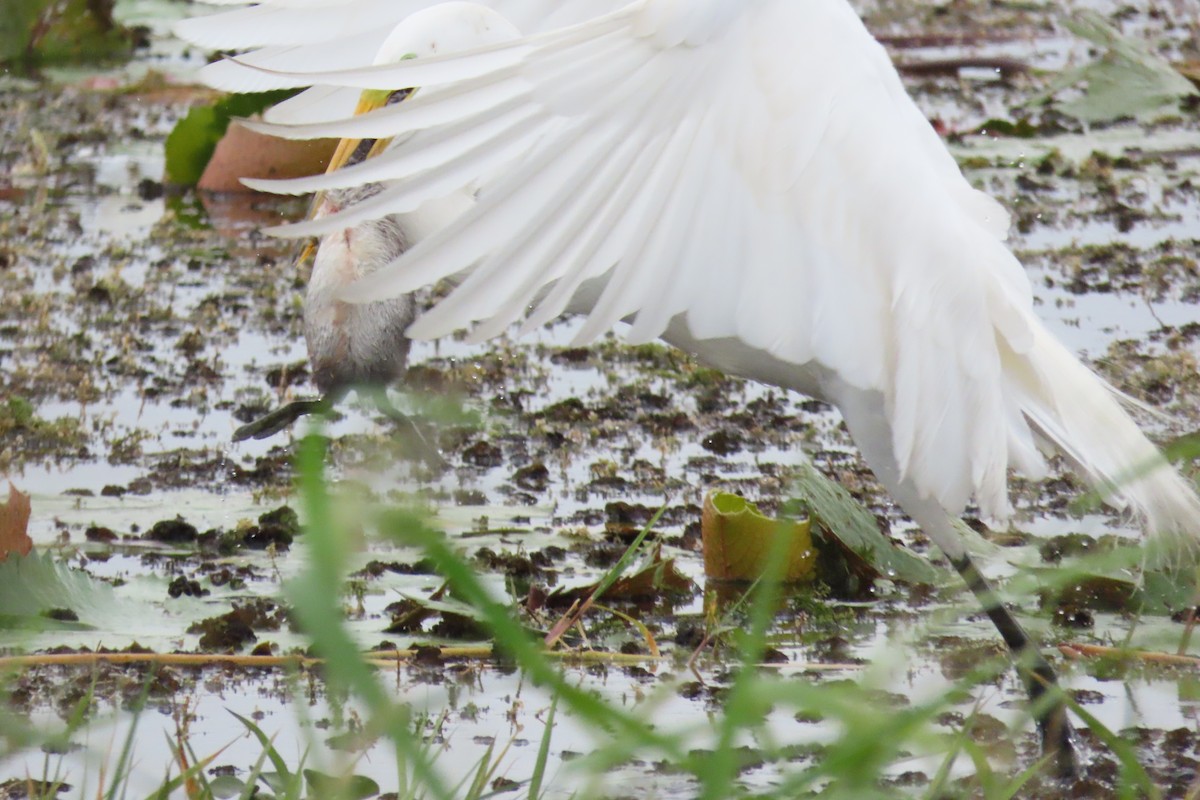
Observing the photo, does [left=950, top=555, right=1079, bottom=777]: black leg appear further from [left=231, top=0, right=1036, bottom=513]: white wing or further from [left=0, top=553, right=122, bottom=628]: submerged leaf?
[left=0, top=553, right=122, bottom=628]: submerged leaf

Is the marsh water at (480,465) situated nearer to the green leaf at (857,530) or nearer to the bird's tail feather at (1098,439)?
the green leaf at (857,530)

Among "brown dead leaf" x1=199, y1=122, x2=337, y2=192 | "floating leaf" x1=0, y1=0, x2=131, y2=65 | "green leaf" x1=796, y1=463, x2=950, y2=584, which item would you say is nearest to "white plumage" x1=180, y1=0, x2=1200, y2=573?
"green leaf" x1=796, y1=463, x2=950, y2=584

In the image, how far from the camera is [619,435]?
490 cm

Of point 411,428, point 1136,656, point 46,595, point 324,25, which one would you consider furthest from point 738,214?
point 46,595

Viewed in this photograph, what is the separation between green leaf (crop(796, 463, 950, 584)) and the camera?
384cm

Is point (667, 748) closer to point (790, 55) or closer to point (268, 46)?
point (790, 55)

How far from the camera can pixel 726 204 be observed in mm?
2857

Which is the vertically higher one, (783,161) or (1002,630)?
(783,161)

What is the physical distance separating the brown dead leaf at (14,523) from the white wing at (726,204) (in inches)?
49.5

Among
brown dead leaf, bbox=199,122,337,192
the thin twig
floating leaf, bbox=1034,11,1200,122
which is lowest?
floating leaf, bbox=1034,11,1200,122

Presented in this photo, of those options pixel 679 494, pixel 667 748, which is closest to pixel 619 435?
pixel 679 494

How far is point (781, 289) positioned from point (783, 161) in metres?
0.20

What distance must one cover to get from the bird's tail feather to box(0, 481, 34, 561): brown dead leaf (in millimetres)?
1882

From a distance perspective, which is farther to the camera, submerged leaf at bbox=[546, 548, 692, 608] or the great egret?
submerged leaf at bbox=[546, 548, 692, 608]
